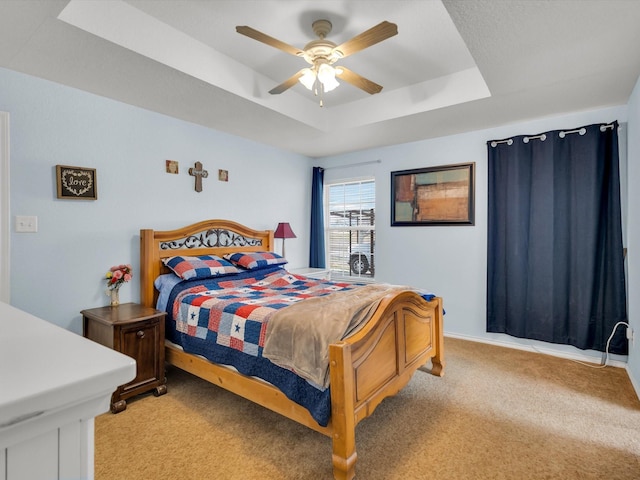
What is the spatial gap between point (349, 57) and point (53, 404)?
2.95 metres

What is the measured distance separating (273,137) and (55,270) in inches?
98.4

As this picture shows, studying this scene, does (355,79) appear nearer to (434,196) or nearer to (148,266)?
(434,196)

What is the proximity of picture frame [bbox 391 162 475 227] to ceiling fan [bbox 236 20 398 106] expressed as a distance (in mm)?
1872

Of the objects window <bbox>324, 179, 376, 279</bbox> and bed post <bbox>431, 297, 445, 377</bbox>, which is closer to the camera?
bed post <bbox>431, 297, 445, 377</bbox>

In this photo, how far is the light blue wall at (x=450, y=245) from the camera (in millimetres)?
3717

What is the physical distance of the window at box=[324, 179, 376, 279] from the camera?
15.7 feet

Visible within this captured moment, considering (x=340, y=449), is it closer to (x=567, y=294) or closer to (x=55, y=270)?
(x=55, y=270)

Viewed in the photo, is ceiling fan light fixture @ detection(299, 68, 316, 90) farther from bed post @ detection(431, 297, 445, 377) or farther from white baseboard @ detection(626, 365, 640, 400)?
white baseboard @ detection(626, 365, 640, 400)

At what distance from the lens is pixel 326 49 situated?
2.15 metres

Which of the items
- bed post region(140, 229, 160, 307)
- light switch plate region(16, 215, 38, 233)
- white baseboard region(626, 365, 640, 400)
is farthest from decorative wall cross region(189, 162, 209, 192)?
white baseboard region(626, 365, 640, 400)

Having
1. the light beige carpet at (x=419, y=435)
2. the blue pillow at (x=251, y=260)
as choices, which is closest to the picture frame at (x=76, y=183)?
the blue pillow at (x=251, y=260)

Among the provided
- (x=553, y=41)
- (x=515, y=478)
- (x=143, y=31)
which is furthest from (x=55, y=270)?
(x=553, y=41)

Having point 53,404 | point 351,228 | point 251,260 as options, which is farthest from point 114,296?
point 351,228

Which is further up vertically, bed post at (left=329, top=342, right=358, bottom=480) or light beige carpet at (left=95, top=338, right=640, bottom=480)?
bed post at (left=329, top=342, right=358, bottom=480)
